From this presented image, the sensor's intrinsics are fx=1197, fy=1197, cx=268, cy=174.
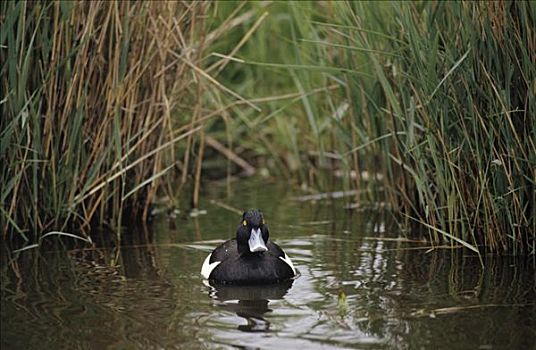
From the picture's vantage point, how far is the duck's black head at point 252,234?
5758 mm

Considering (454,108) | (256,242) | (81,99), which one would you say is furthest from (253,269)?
(81,99)

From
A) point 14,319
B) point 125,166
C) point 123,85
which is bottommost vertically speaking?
point 14,319

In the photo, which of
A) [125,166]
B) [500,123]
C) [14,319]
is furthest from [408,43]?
[14,319]

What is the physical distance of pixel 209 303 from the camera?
17.6 ft

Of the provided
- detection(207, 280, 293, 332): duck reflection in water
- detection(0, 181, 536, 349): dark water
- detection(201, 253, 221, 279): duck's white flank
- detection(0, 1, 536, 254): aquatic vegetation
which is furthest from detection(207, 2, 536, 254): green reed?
detection(201, 253, 221, 279): duck's white flank

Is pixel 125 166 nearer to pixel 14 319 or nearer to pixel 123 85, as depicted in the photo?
pixel 123 85

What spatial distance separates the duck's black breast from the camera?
574 cm

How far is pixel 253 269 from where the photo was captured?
578 centimetres

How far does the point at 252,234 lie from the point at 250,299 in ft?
1.40

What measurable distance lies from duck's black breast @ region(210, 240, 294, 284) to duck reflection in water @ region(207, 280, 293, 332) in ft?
0.11

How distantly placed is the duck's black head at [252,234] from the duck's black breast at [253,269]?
0.18 feet

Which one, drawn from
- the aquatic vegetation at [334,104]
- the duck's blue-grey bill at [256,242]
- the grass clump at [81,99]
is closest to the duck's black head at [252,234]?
the duck's blue-grey bill at [256,242]

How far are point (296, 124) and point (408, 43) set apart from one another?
315 cm

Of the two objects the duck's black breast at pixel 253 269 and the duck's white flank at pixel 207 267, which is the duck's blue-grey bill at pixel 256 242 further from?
the duck's white flank at pixel 207 267
